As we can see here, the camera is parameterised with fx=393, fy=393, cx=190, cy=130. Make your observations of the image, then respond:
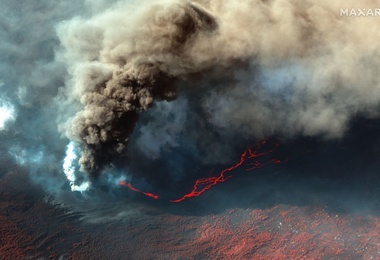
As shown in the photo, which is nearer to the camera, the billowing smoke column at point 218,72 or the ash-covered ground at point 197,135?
the ash-covered ground at point 197,135

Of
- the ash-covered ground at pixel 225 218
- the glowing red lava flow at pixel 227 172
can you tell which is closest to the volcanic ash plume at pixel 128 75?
the ash-covered ground at pixel 225 218

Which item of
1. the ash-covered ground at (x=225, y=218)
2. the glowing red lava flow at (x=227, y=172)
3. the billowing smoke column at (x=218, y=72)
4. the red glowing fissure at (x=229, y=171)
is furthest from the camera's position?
the glowing red lava flow at (x=227, y=172)

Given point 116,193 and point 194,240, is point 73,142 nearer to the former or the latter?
point 116,193

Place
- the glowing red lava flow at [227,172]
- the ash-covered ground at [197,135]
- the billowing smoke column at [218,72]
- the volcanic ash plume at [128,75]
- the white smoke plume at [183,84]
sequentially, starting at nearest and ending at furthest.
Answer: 1. the volcanic ash plume at [128,75]
2. the ash-covered ground at [197,135]
3. the billowing smoke column at [218,72]
4. the white smoke plume at [183,84]
5. the glowing red lava flow at [227,172]

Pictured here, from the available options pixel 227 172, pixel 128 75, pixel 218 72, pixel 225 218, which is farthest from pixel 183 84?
pixel 225 218

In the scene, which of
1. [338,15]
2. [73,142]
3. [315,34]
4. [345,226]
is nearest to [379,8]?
[338,15]

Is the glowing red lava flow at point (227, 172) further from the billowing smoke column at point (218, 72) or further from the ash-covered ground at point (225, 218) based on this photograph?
the billowing smoke column at point (218, 72)

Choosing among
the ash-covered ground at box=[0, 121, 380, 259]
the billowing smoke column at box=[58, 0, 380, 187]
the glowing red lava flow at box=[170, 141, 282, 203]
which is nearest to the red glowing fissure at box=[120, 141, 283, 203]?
the glowing red lava flow at box=[170, 141, 282, 203]

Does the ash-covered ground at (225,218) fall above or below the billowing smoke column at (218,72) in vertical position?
below

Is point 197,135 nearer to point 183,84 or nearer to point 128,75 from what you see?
point 183,84
